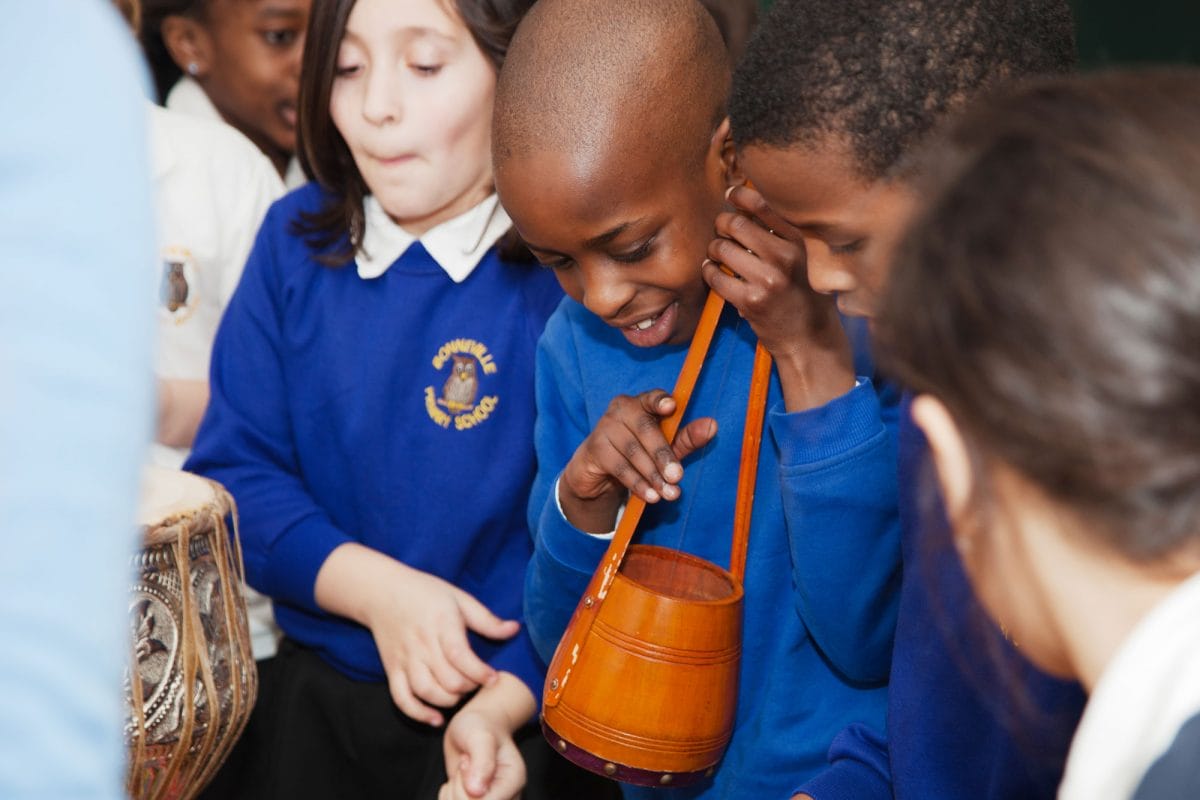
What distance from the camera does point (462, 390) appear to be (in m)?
2.08

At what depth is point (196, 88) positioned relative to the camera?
10.4ft

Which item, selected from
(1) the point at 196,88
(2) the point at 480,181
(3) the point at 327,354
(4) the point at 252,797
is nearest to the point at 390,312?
(3) the point at 327,354

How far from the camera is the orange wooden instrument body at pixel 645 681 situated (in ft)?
4.89

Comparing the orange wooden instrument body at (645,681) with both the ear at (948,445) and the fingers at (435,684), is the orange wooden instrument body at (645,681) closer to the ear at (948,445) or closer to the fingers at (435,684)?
the fingers at (435,684)

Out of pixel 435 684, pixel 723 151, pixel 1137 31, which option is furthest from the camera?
pixel 1137 31

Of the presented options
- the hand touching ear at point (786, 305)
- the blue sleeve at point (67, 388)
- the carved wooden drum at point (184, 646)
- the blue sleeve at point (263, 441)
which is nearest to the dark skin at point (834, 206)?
the hand touching ear at point (786, 305)

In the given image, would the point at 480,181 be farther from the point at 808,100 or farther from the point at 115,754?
the point at 115,754

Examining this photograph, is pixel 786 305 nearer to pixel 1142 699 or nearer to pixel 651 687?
pixel 651 687

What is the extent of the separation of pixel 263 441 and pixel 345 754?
21.7 inches

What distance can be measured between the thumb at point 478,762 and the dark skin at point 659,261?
46 centimetres

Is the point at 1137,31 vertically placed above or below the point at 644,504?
above

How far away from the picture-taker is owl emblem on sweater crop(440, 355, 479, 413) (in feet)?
6.83

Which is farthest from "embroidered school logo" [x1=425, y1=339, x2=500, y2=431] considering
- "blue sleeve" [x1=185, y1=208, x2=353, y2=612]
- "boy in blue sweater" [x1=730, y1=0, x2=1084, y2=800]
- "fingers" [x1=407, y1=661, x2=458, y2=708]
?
"boy in blue sweater" [x1=730, y1=0, x2=1084, y2=800]

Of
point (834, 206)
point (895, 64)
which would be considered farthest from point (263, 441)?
point (895, 64)
